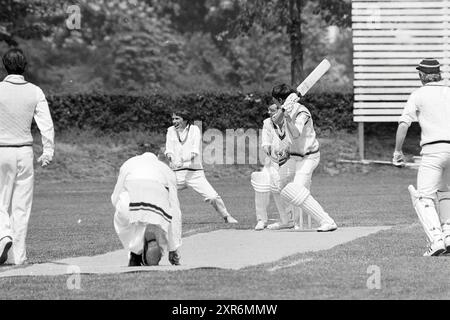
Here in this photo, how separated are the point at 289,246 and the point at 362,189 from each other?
625 inches

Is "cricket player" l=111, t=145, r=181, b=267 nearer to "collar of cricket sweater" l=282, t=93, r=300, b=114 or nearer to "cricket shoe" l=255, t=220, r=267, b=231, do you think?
"collar of cricket sweater" l=282, t=93, r=300, b=114

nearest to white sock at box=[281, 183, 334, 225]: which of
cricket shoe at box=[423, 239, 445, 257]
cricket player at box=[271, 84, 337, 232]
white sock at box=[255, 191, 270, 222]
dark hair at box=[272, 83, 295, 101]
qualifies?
cricket player at box=[271, 84, 337, 232]

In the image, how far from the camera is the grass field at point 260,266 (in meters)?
11.2

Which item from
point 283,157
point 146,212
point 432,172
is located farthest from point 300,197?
point 146,212

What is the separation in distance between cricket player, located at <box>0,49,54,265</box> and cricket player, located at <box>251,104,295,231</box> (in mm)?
5145

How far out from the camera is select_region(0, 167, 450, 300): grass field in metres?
11.2

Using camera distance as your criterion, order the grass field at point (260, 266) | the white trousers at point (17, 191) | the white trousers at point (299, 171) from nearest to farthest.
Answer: the grass field at point (260, 266) → the white trousers at point (17, 191) → the white trousers at point (299, 171)

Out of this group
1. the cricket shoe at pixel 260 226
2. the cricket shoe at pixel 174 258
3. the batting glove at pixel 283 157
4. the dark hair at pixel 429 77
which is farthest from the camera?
the cricket shoe at pixel 260 226

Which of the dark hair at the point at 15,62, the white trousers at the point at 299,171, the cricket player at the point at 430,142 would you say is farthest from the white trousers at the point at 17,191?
the white trousers at the point at 299,171

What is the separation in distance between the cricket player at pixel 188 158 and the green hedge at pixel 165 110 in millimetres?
17452

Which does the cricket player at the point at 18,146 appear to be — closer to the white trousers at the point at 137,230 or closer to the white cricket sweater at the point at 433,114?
the white trousers at the point at 137,230

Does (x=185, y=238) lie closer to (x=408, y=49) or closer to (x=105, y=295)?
(x=105, y=295)

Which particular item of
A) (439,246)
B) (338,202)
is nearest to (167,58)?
(338,202)

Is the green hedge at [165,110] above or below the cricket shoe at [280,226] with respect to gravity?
above
